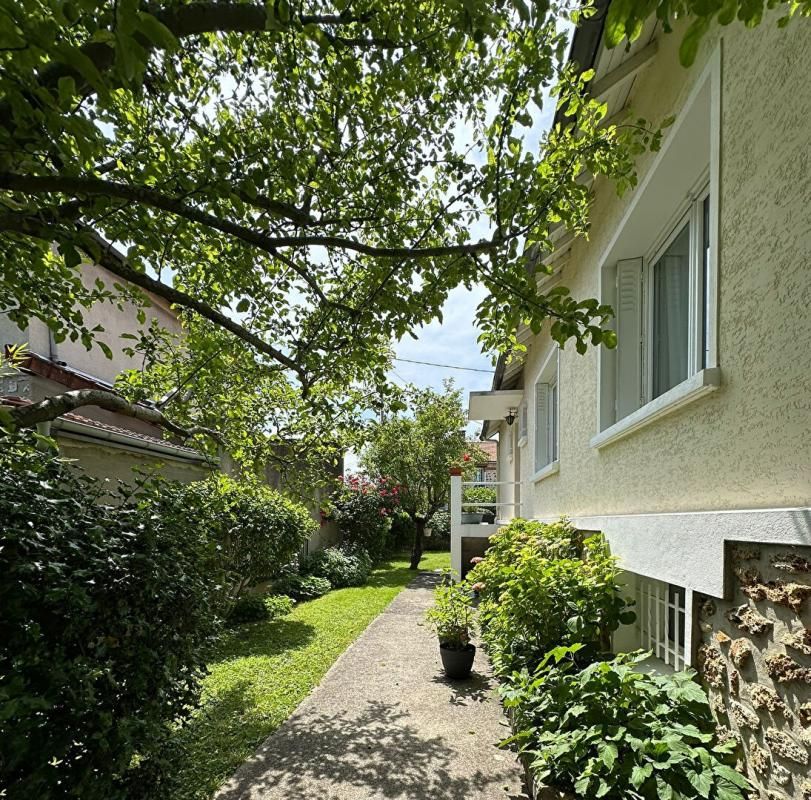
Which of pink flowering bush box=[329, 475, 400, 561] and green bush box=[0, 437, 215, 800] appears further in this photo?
pink flowering bush box=[329, 475, 400, 561]

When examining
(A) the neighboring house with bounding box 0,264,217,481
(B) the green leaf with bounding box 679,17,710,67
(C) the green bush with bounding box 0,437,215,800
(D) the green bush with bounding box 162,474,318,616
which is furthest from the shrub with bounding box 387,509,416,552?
(B) the green leaf with bounding box 679,17,710,67

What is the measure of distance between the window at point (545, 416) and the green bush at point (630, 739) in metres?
5.34

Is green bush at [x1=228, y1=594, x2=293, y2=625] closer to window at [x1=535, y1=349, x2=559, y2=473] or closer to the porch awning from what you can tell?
window at [x1=535, y1=349, x2=559, y2=473]

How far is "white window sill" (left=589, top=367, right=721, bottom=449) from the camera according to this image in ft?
8.36

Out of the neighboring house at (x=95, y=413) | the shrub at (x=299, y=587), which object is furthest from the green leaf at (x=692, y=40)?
the shrub at (x=299, y=587)

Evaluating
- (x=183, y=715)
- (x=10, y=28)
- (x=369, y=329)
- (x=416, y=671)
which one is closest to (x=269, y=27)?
(x=10, y=28)

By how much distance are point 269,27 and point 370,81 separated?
1.91 m

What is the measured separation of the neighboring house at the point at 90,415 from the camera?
6500 mm

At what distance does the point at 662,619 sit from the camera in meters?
3.58

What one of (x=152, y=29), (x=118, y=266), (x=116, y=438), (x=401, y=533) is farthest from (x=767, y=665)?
(x=401, y=533)

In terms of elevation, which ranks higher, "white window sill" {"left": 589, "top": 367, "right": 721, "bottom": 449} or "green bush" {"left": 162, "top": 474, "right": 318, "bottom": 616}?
"white window sill" {"left": 589, "top": 367, "right": 721, "bottom": 449}

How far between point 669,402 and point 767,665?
1488 millimetres

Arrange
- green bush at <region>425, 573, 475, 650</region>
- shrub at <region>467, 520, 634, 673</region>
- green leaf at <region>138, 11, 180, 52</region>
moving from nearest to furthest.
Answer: green leaf at <region>138, 11, 180, 52</region>
shrub at <region>467, 520, 634, 673</region>
green bush at <region>425, 573, 475, 650</region>

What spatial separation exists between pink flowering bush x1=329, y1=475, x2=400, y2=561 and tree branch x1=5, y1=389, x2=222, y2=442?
11.2 meters
